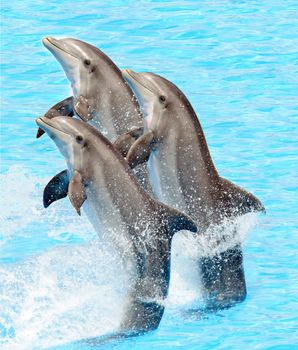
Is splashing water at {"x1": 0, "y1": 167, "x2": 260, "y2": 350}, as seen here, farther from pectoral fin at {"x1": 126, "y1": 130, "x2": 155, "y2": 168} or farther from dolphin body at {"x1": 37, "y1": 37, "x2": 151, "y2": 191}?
dolphin body at {"x1": 37, "y1": 37, "x2": 151, "y2": 191}

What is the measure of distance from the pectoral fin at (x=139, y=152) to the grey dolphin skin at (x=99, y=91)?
0.66 metres

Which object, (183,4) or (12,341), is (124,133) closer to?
(12,341)

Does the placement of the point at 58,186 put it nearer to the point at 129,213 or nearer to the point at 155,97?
the point at 129,213

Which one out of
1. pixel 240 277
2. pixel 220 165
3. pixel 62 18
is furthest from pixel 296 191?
pixel 62 18

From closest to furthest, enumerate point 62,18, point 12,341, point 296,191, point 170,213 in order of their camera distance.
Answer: point 170,213 < point 12,341 < point 296,191 < point 62,18

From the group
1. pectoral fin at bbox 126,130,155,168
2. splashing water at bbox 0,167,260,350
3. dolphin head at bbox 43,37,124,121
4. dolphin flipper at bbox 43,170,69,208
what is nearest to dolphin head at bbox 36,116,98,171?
dolphin flipper at bbox 43,170,69,208

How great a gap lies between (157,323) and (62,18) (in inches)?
366

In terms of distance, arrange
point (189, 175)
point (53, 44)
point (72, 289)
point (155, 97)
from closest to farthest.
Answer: point (189, 175) < point (155, 97) < point (72, 289) < point (53, 44)

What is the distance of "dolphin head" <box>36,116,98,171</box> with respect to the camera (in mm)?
8984

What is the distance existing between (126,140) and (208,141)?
3.94 m

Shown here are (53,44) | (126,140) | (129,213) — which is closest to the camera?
(129,213)

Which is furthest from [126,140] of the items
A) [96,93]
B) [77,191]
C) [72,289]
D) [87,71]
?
[72,289]

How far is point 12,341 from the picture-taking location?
937 centimetres

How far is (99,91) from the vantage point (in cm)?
1018
